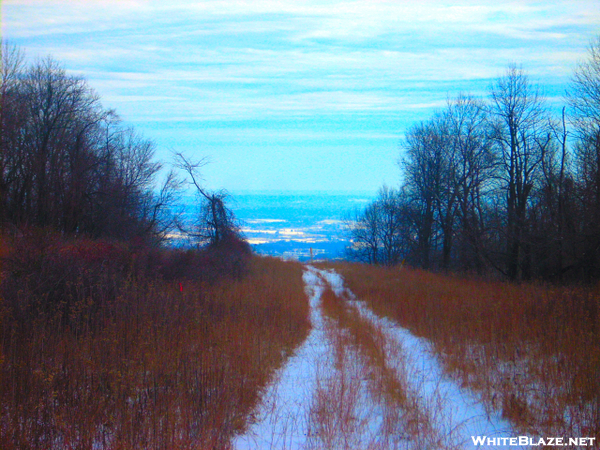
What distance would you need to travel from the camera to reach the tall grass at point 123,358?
4.61m

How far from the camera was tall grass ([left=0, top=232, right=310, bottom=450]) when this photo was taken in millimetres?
4609

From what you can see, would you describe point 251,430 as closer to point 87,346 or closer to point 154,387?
point 154,387

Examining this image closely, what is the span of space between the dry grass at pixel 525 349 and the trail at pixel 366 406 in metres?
0.33

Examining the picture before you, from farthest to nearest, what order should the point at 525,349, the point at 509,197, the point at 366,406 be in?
the point at 509,197 < the point at 525,349 < the point at 366,406

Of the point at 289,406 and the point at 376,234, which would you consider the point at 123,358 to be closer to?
the point at 289,406

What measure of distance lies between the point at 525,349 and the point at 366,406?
132 inches

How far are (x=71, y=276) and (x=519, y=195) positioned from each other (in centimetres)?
1847

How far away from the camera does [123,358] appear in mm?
6301

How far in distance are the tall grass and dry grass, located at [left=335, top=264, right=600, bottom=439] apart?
2.99 meters

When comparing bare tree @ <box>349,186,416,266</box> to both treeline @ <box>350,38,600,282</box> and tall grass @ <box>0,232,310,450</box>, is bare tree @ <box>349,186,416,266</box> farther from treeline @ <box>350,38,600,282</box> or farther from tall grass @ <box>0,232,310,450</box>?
tall grass @ <box>0,232,310,450</box>

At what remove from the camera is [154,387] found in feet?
17.9

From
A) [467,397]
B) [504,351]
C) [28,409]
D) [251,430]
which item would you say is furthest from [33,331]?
[504,351]

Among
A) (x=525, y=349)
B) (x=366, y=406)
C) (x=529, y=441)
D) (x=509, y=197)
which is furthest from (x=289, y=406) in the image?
(x=509, y=197)

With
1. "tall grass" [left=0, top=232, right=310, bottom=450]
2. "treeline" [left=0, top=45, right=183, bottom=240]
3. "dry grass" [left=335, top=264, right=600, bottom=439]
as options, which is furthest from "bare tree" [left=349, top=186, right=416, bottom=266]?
"tall grass" [left=0, top=232, right=310, bottom=450]
